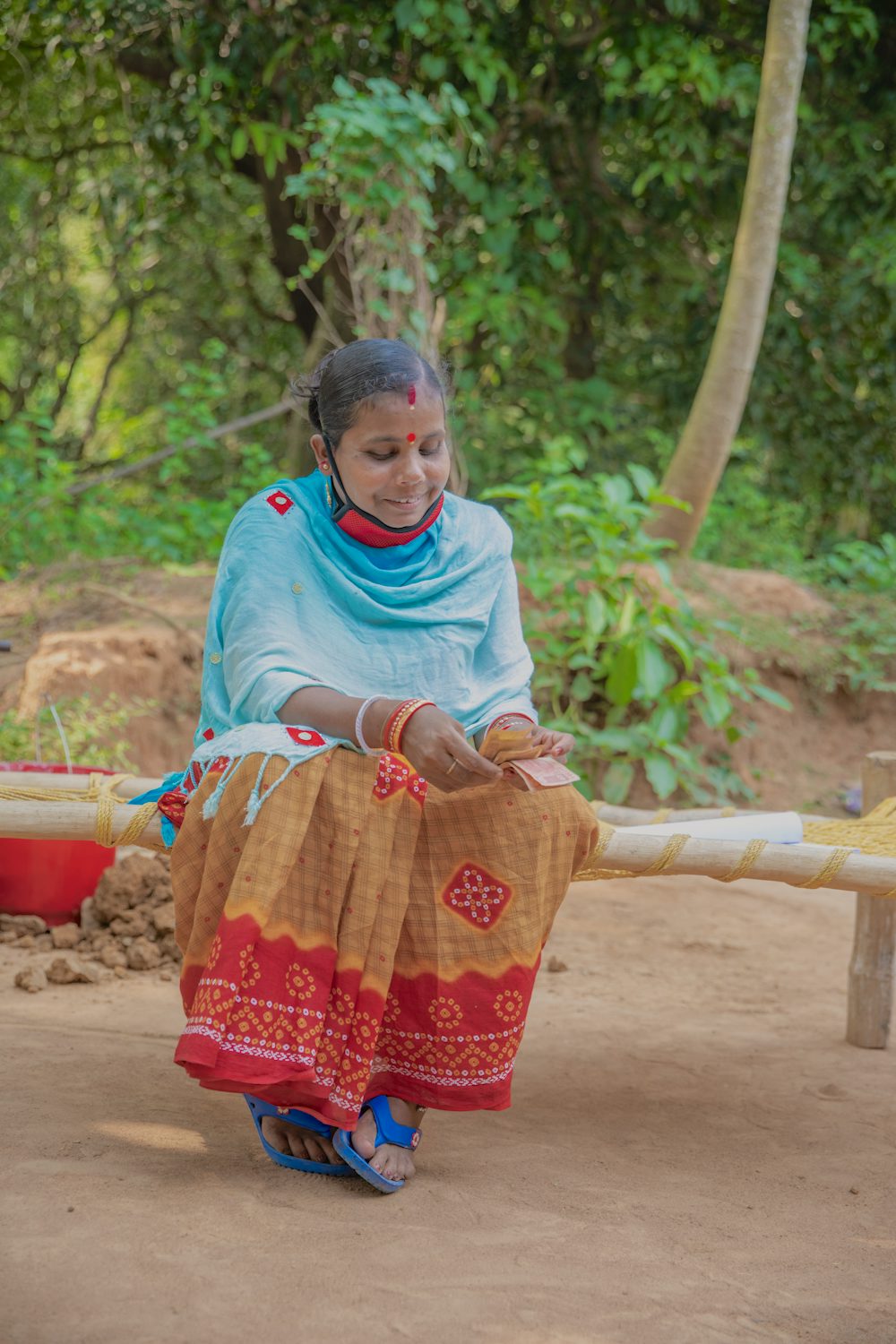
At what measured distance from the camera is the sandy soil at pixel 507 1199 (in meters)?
1.89

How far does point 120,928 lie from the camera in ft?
12.5

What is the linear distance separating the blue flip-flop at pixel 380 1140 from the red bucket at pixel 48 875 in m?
1.73

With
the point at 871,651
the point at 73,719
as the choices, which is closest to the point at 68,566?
the point at 73,719

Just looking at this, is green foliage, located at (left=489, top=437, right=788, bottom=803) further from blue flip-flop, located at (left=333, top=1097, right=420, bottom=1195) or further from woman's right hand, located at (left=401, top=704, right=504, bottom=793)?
woman's right hand, located at (left=401, top=704, right=504, bottom=793)

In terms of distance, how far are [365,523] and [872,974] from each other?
187 cm

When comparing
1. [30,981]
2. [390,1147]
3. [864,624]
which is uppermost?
[864,624]

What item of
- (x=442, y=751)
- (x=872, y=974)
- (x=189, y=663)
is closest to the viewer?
(x=442, y=751)

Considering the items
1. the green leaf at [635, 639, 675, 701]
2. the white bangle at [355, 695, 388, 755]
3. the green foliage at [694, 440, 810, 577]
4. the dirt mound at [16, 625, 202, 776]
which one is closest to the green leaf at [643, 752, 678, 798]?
the green leaf at [635, 639, 675, 701]

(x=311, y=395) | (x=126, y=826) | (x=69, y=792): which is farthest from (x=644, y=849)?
(x=69, y=792)

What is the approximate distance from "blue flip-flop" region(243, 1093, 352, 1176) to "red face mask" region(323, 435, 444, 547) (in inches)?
43.6

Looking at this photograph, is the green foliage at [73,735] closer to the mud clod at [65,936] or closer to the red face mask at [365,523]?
the mud clod at [65,936]

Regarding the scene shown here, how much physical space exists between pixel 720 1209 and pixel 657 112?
635cm

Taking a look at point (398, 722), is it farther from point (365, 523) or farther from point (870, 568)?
point (870, 568)

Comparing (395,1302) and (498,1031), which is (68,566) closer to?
(498,1031)
